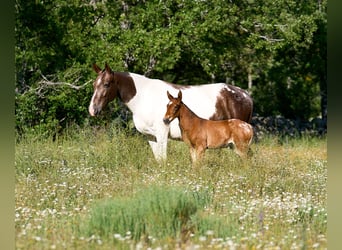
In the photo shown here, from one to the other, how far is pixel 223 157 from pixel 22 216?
3.14 meters

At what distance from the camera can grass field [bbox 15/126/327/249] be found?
4.39 metres

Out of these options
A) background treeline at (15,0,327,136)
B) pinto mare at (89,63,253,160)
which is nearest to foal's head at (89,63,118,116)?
pinto mare at (89,63,253,160)

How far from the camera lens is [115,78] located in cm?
799

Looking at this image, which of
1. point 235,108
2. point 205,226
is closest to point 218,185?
point 205,226

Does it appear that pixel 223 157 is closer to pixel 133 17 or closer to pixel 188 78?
pixel 133 17

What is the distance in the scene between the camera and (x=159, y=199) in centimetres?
475

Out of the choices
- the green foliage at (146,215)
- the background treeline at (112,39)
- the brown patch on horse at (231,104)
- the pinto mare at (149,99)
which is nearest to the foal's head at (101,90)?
the pinto mare at (149,99)

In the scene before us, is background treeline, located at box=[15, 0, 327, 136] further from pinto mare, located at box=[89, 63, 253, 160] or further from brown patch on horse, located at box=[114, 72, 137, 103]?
brown patch on horse, located at box=[114, 72, 137, 103]

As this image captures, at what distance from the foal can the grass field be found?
0.65 feet

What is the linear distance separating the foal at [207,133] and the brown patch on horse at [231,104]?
4.02ft

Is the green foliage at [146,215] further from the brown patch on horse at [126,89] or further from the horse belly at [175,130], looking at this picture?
the brown patch on horse at [126,89]

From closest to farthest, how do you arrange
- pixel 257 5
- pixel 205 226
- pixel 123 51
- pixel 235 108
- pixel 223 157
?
pixel 205 226, pixel 223 157, pixel 235 108, pixel 123 51, pixel 257 5

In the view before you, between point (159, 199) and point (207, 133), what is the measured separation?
2738 millimetres


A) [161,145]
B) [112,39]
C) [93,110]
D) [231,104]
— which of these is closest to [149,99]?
[161,145]
